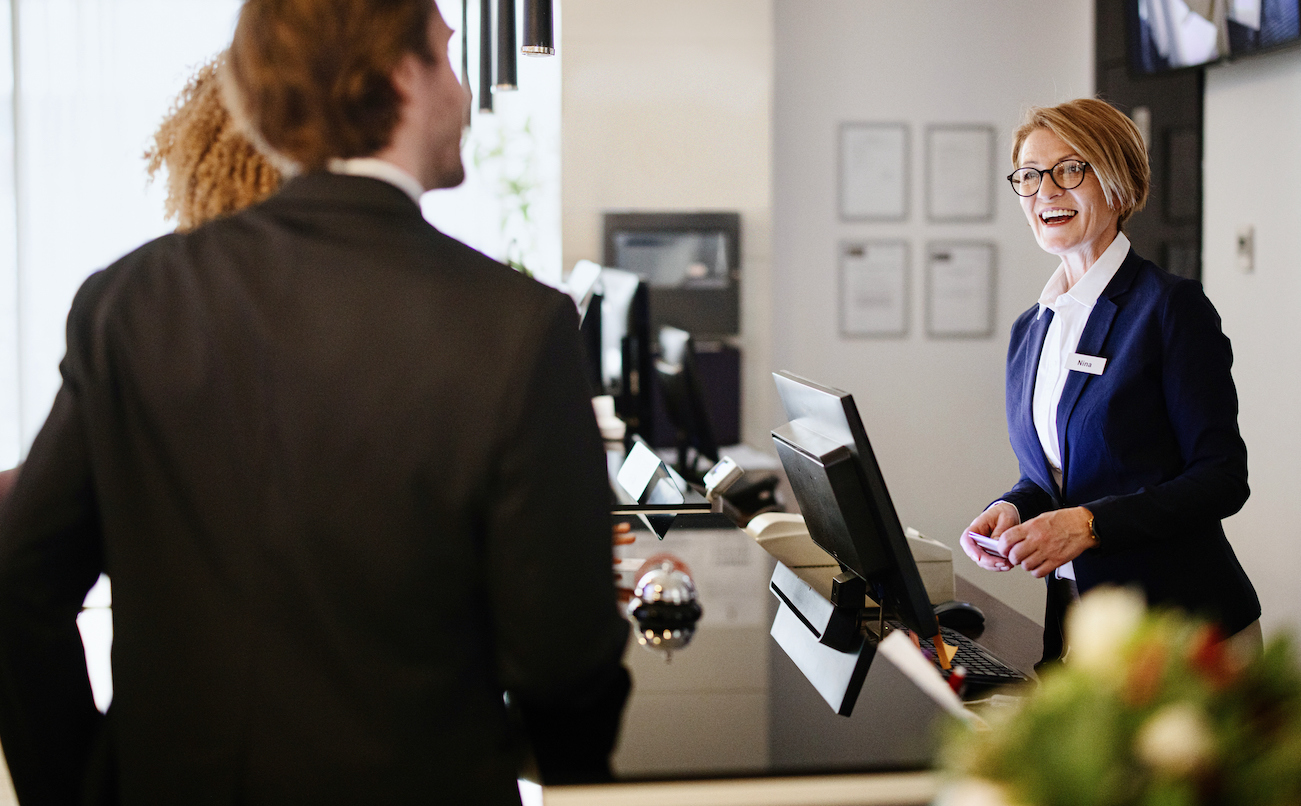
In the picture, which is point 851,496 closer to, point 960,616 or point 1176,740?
point 960,616

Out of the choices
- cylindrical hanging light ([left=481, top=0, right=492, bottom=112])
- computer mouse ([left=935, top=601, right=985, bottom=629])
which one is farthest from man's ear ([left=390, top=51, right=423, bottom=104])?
cylindrical hanging light ([left=481, top=0, right=492, bottom=112])

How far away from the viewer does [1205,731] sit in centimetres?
64

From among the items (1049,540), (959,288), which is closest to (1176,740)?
(1049,540)

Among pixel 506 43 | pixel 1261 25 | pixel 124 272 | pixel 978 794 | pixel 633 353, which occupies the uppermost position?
pixel 1261 25

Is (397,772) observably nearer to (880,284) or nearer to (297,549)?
(297,549)

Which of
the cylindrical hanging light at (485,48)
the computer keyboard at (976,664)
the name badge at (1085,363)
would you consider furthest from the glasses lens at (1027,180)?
the cylindrical hanging light at (485,48)

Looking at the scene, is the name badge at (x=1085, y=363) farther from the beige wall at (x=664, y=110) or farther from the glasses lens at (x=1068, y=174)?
the beige wall at (x=664, y=110)

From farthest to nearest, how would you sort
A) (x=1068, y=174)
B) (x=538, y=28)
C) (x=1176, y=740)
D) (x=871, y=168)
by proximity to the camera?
(x=871, y=168)
(x=538, y=28)
(x=1068, y=174)
(x=1176, y=740)

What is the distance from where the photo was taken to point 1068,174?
6.61 feet

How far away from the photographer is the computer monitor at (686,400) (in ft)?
11.1

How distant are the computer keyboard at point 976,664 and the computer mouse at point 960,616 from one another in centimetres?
6

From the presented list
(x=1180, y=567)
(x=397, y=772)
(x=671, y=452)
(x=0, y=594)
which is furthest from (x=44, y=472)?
(x=671, y=452)

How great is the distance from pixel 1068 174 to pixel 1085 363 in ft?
1.16

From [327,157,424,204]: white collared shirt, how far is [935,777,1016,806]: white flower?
0.69 meters
